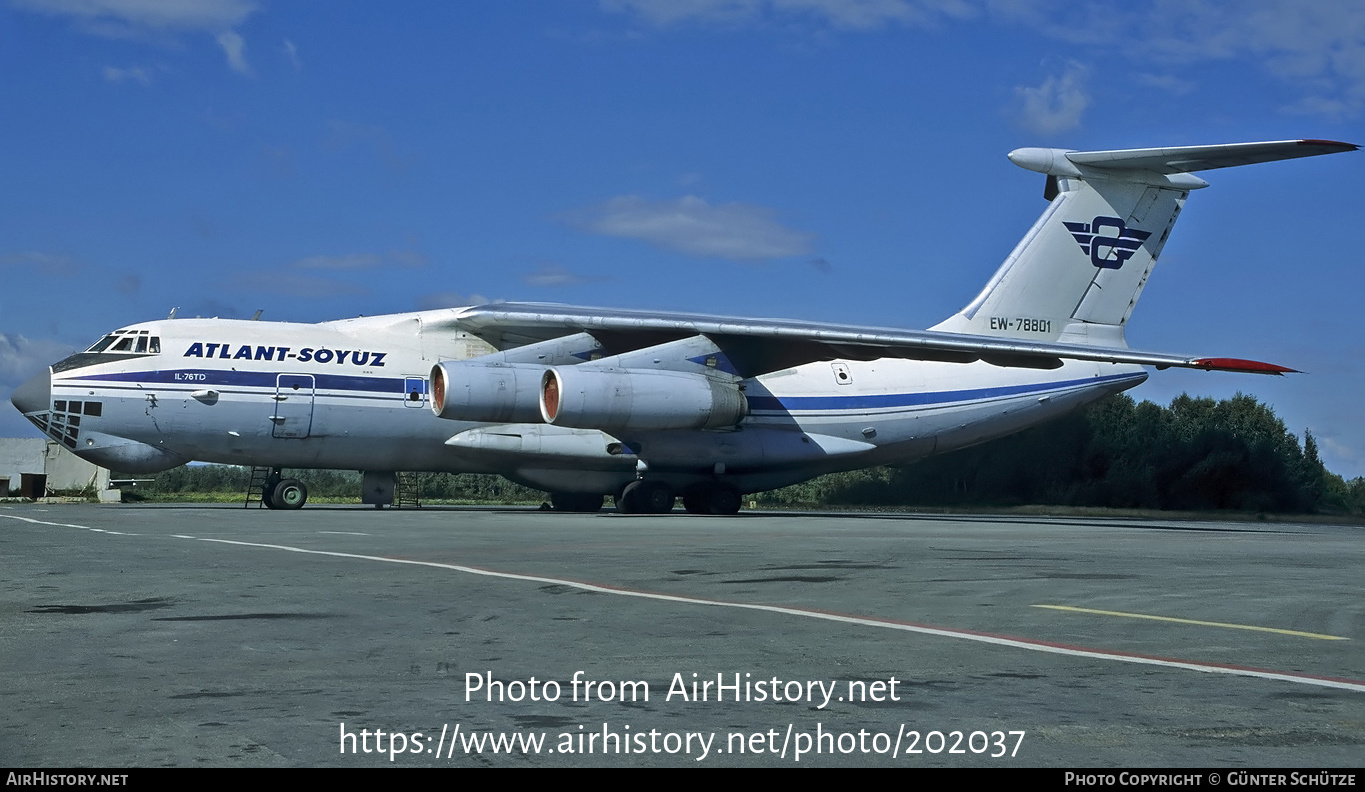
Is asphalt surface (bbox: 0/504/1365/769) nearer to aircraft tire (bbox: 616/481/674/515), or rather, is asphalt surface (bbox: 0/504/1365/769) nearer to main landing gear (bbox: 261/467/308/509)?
main landing gear (bbox: 261/467/308/509)

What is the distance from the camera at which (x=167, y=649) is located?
19.5ft

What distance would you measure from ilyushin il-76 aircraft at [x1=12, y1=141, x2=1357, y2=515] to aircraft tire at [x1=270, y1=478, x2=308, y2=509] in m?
0.04

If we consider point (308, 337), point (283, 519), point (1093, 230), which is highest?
point (1093, 230)

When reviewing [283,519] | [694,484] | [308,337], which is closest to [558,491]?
[694,484]

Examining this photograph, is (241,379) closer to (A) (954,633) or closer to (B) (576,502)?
(B) (576,502)

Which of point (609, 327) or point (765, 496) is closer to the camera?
point (609, 327)

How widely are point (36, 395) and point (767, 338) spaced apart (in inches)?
477

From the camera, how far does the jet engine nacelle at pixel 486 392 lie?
20.5 meters

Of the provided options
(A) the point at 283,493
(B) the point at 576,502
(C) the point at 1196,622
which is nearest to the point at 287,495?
(A) the point at 283,493

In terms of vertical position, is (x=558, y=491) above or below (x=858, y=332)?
below

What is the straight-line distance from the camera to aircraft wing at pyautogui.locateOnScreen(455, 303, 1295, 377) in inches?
855
